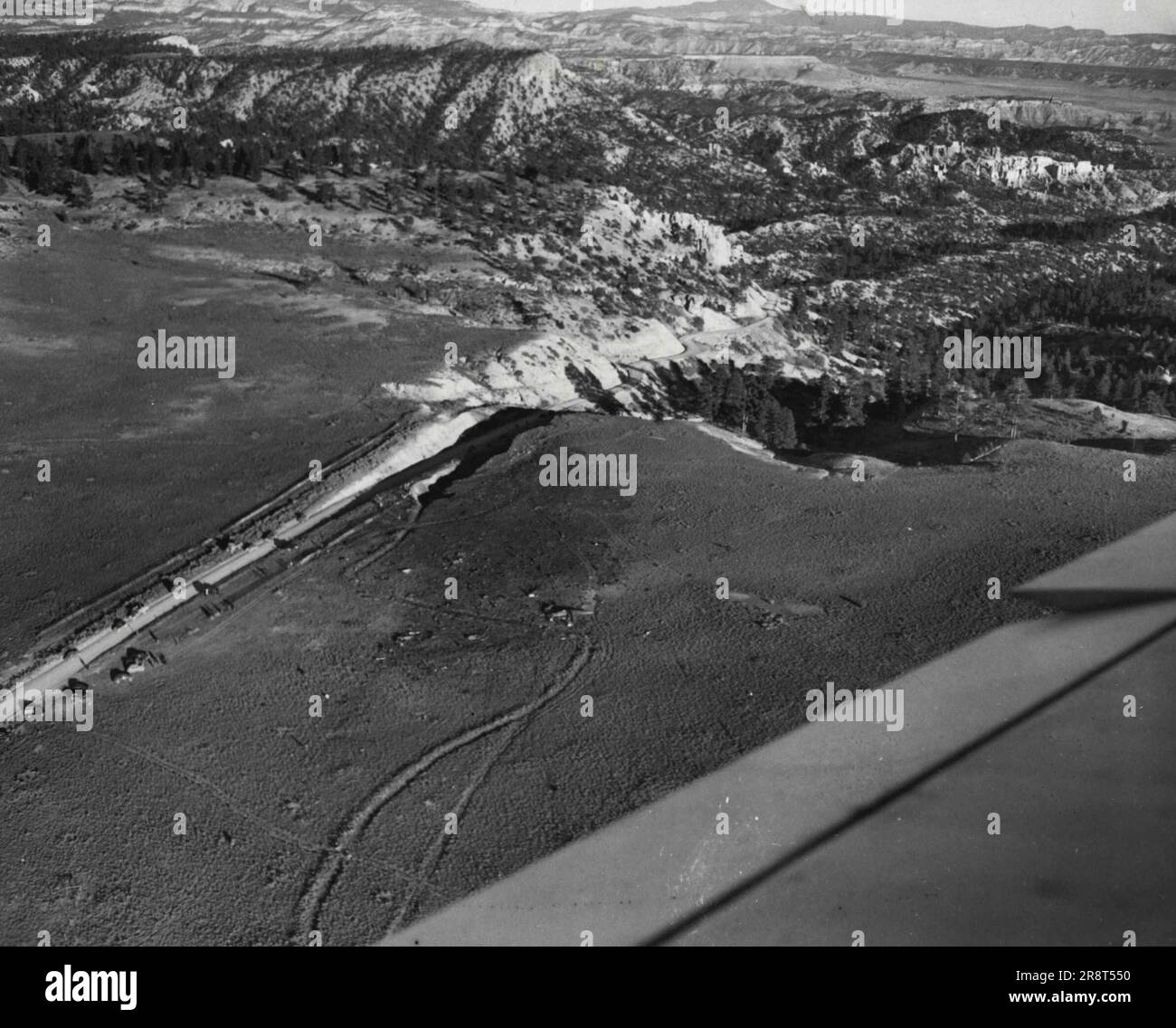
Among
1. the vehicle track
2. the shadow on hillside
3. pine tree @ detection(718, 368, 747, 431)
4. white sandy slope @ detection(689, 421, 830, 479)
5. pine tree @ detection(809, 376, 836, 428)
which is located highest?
white sandy slope @ detection(689, 421, 830, 479)

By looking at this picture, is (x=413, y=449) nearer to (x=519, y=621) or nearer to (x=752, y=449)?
(x=752, y=449)

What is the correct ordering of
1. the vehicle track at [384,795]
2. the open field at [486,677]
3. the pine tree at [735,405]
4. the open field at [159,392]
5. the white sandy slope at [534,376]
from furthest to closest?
the pine tree at [735,405] < the white sandy slope at [534,376] < the open field at [159,392] < the open field at [486,677] < the vehicle track at [384,795]

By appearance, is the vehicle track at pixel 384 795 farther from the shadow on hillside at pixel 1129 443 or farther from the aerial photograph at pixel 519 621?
the shadow on hillside at pixel 1129 443

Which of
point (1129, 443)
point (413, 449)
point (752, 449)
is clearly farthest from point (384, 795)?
point (1129, 443)

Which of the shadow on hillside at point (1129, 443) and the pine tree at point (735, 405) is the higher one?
the shadow on hillside at point (1129, 443)

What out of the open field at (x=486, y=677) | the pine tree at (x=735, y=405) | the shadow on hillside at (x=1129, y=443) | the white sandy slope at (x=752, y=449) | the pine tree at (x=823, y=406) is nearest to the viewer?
the open field at (x=486, y=677)

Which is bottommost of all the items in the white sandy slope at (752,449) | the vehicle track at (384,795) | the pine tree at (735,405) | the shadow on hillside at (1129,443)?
the vehicle track at (384,795)

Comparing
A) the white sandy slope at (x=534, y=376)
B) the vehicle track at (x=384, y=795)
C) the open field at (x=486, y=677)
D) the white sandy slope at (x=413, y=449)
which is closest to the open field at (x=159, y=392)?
the white sandy slope at (x=534, y=376)

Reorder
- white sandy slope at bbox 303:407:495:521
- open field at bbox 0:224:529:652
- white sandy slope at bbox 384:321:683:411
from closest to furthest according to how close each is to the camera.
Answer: open field at bbox 0:224:529:652
white sandy slope at bbox 303:407:495:521
white sandy slope at bbox 384:321:683:411

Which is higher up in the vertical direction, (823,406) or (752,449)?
(752,449)

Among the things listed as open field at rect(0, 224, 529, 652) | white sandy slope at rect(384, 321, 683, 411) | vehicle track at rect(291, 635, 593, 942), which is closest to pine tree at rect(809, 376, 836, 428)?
white sandy slope at rect(384, 321, 683, 411)

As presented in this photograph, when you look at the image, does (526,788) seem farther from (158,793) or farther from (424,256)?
(424,256)

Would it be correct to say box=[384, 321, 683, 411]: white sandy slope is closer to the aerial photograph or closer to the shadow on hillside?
the aerial photograph
